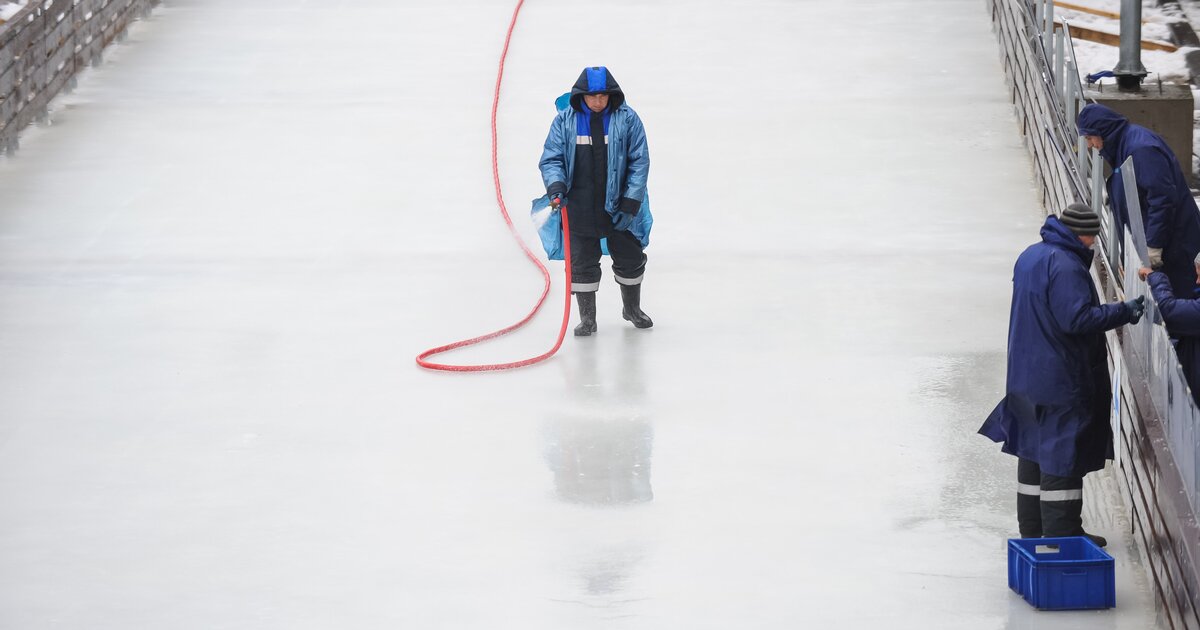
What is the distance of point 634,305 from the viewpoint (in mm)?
9219

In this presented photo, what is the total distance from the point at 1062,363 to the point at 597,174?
3644mm

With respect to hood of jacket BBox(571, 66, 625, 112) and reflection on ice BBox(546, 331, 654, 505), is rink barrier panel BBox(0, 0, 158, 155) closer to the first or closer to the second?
hood of jacket BBox(571, 66, 625, 112)

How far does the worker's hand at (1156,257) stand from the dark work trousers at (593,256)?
2927 mm

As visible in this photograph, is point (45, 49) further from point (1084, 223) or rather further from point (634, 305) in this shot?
point (1084, 223)

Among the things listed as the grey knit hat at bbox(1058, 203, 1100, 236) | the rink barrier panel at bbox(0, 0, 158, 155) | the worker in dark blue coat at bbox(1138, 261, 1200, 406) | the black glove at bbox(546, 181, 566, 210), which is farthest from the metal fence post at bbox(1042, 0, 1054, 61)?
the rink barrier panel at bbox(0, 0, 158, 155)

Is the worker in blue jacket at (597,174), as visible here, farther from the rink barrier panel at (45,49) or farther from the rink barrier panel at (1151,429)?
the rink barrier panel at (45,49)

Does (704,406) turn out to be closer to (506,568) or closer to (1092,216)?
(506,568)

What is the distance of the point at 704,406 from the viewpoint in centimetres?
799

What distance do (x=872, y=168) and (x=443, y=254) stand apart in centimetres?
345

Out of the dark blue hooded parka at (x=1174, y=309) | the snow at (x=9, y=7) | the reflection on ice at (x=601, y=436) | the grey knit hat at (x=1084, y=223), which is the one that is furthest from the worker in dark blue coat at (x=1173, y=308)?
the snow at (x=9, y=7)

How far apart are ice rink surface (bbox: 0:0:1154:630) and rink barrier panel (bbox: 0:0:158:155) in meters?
0.20

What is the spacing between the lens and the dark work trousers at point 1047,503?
19.5 ft

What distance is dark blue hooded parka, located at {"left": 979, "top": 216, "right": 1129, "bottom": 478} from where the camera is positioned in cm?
577

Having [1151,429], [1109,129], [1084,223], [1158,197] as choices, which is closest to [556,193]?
[1109,129]
